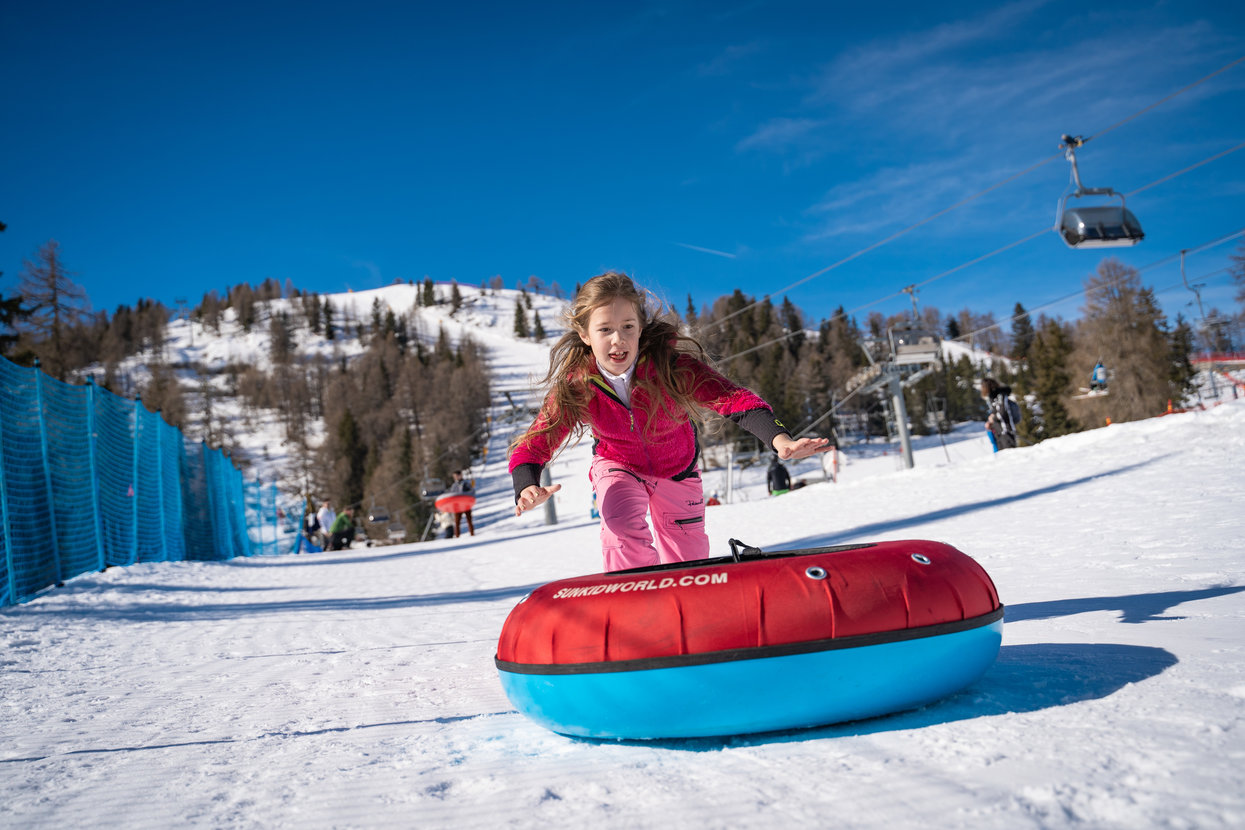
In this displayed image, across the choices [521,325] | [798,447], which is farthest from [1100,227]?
[521,325]

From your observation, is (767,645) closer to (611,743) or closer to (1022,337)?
(611,743)

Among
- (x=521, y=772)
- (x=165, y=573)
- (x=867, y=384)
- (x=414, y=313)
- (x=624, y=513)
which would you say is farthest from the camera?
(x=414, y=313)

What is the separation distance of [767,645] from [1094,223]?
1309 centimetres

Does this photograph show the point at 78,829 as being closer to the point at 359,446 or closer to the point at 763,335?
the point at 359,446

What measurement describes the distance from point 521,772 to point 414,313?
157 m

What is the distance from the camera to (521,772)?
5.96 feet

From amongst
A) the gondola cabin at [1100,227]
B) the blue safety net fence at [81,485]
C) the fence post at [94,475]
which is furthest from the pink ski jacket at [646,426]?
the gondola cabin at [1100,227]

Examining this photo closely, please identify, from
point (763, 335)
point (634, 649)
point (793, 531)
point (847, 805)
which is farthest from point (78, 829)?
point (763, 335)

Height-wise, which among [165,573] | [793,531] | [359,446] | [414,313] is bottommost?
[793,531]

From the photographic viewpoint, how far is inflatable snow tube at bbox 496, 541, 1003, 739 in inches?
71.6

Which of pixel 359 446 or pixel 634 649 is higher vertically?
pixel 359 446

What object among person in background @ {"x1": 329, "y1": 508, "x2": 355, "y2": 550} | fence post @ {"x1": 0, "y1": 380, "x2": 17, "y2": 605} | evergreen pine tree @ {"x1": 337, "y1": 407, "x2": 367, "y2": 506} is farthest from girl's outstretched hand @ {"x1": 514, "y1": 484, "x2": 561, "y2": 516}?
evergreen pine tree @ {"x1": 337, "y1": 407, "x2": 367, "y2": 506}

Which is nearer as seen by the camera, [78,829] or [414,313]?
[78,829]

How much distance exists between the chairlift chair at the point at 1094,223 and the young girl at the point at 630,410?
11.6m
